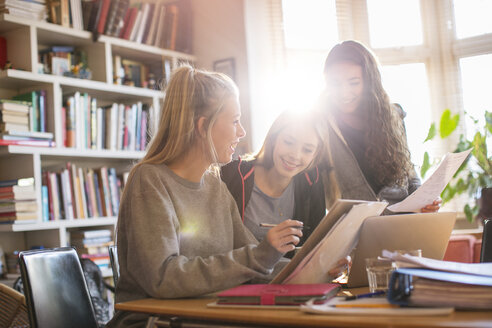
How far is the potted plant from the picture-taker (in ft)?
11.0

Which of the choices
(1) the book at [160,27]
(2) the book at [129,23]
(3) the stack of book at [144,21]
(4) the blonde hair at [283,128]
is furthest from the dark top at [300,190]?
(1) the book at [160,27]

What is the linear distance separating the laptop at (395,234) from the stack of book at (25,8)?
8.15ft

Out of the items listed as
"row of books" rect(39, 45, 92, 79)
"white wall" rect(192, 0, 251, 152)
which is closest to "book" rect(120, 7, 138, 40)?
"row of books" rect(39, 45, 92, 79)

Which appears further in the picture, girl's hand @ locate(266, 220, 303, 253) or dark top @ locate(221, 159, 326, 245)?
dark top @ locate(221, 159, 326, 245)

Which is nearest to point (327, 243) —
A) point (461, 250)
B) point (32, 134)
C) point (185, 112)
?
point (185, 112)

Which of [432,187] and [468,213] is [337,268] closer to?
[432,187]

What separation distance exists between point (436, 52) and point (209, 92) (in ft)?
9.51

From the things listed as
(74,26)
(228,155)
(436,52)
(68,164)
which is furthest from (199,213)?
(436,52)

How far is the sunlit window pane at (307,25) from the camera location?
3861 mm

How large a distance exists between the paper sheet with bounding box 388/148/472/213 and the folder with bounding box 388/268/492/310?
0.61 metres

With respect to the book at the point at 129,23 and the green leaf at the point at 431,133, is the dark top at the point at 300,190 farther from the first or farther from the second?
the book at the point at 129,23

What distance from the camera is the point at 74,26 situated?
10.8ft

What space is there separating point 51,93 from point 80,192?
2.00ft

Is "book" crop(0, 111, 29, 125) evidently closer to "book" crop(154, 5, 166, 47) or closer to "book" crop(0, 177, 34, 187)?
"book" crop(0, 177, 34, 187)
